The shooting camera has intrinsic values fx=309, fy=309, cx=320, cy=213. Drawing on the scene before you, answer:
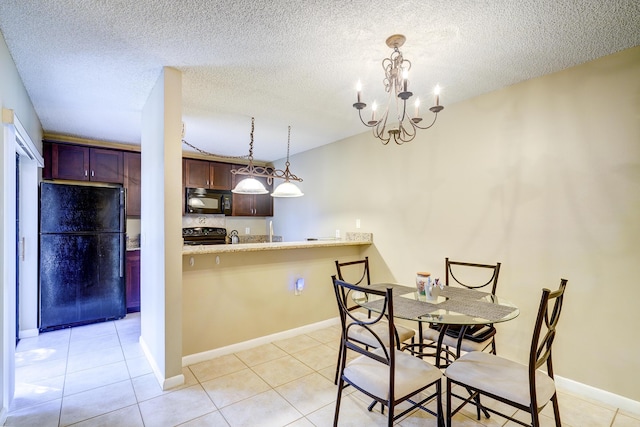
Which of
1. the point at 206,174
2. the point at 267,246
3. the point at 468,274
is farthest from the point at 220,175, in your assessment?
the point at 468,274

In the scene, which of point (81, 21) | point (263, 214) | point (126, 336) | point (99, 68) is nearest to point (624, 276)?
point (81, 21)

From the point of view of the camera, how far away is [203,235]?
5137 millimetres

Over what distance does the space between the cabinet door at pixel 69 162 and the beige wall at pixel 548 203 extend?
4.02m

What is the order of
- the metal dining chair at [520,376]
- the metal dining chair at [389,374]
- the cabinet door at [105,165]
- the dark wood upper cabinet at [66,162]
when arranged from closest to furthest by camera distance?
the metal dining chair at [520,376] < the metal dining chair at [389,374] < the dark wood upper cabinet at [66,162] < the cabinet door at [105,165]

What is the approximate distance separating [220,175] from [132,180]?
132 cm

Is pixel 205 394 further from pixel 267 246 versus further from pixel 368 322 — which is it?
pixel 368 322

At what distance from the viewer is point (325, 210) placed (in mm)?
4551

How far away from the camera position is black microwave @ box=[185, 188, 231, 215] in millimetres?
4965

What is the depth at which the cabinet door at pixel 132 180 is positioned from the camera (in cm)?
439

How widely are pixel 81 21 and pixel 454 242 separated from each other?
3.26m

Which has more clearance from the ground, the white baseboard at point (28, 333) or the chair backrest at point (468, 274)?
the chair backrest at point (468, 274)

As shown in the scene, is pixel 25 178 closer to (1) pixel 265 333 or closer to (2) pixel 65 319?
(2) pixel 65 319

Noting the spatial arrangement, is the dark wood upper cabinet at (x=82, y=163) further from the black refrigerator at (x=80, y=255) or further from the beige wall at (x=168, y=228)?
the beige wall at (x=168, y=228)

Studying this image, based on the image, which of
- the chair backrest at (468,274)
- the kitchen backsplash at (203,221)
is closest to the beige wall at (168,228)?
the chair backrest at (468,274)
